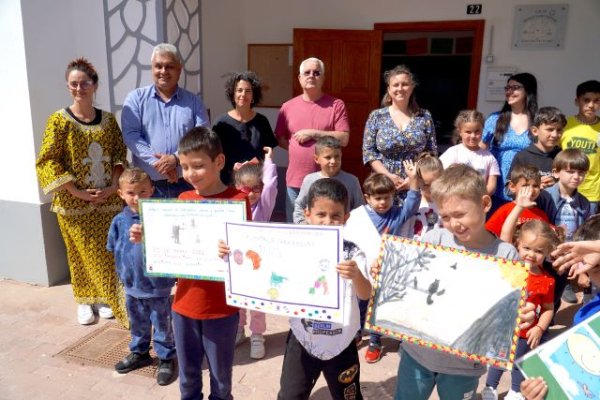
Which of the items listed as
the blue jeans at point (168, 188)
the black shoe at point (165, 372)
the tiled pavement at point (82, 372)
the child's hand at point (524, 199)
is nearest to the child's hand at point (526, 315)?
the child's hand at point (524, 199)

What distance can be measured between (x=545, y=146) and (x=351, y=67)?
3254 mm

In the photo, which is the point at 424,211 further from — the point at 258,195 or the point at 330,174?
the point at 258,195

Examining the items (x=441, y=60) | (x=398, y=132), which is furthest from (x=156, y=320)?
(x=441, y=60)

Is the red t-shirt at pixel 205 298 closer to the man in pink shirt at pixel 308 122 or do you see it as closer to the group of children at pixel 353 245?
the group of children at pixel 353 245

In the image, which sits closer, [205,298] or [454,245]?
[454,245]

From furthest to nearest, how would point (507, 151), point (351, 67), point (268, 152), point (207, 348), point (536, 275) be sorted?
point (351, 67) → point (507, 151) → point (268, 152) → point (536, 275) → point (207, 348)

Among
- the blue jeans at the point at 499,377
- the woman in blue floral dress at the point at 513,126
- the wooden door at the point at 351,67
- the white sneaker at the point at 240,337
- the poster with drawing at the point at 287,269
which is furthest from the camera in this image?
the wooden door at the point at 351,67

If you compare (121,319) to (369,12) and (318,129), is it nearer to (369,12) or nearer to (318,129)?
(318,129)

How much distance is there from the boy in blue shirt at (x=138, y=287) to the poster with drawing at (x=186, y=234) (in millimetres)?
720

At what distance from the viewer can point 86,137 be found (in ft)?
11.7

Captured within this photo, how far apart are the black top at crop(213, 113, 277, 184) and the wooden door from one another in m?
2.84

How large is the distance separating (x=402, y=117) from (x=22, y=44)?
3.30 m

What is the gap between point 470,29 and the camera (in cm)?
598

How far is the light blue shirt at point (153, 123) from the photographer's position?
11.6ft
